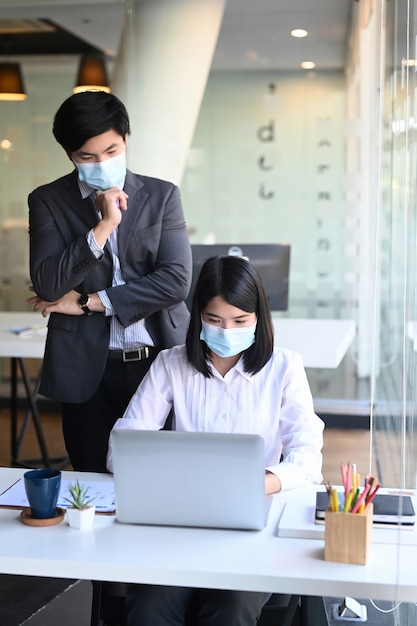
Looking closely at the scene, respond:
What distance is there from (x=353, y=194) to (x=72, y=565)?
439 cm

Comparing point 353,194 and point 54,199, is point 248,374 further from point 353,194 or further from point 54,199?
point 353,194

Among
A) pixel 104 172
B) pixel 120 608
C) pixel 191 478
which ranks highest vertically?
pixel 104 172

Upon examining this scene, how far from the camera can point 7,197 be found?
6172 millimetres

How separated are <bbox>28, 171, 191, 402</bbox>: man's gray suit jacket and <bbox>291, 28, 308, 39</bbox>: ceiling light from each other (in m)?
3.26

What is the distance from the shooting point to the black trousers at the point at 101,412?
2578 millimetres

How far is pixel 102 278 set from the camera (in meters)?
2.61

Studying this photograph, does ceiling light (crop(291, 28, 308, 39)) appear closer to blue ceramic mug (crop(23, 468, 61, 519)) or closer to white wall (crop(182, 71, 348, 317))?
white wall (crop(182, 71, 348, 317))

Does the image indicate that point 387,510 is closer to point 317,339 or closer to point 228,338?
point 228,338

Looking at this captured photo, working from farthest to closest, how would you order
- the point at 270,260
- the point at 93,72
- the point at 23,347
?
the point at 93,72 → the point at 270,260 → the point at 23,347

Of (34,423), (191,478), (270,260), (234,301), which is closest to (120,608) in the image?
(191,478)

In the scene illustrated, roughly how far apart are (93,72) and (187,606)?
176 inches

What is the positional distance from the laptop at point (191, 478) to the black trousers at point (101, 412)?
0.76 m

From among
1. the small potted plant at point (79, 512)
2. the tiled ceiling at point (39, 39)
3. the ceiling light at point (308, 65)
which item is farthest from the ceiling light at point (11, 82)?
the small potted plant at point (79, 512)

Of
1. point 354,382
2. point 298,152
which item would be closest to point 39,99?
point 298,152
